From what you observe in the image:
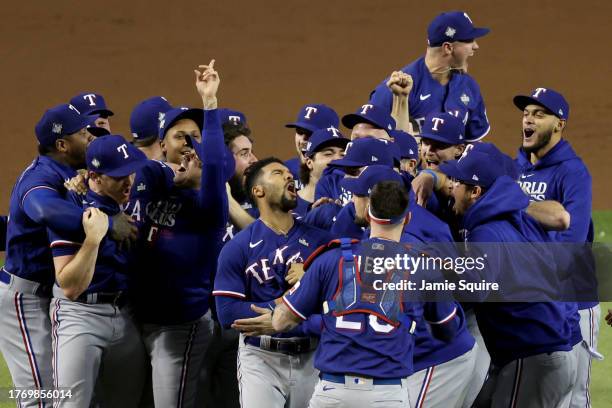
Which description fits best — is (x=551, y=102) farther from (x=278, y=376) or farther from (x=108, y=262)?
(x=108, y=262)

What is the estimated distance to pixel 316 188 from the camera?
555 centimetres

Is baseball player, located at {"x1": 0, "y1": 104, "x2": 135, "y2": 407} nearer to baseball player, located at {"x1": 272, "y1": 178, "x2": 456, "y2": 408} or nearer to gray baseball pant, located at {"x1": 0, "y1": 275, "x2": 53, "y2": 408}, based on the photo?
gray baseball pant, located at {"x1": 0, "y1": 275, "x2": 53, "y2": 408}

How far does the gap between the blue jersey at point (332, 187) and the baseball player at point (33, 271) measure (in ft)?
3.99

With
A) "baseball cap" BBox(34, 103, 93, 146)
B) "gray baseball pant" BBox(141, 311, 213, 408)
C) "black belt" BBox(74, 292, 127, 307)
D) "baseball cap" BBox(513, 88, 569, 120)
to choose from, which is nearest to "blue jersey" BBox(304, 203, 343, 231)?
"gray baseball pant" BBox(141, 311, 213, 408)

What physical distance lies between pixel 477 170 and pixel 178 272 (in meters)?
1.48

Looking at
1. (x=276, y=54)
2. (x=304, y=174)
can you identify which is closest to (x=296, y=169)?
(x=304, y=174)

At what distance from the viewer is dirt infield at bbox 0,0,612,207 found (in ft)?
40.5

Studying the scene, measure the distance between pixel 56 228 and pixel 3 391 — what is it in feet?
7.23

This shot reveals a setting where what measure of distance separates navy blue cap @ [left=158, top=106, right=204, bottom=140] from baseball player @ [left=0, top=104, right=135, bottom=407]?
1.32 feet

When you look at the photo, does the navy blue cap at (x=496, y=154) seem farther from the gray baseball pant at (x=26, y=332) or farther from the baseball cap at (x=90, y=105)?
the baseball cap at (x=90, y=105)

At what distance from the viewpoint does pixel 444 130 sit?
573 centimetres

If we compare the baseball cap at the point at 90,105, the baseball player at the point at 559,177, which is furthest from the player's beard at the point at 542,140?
the baseball cap at the point at 90,105

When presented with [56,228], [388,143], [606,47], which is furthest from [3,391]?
[606,47]

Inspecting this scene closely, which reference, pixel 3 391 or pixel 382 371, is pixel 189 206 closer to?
pixel 382 371
